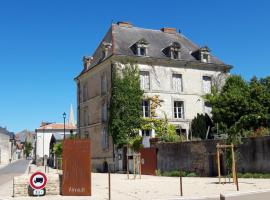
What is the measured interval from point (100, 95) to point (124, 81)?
165 inches

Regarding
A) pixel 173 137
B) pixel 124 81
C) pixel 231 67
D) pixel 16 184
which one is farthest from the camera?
pixel 231 67

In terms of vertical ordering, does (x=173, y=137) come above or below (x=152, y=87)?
below

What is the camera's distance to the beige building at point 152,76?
3281cm

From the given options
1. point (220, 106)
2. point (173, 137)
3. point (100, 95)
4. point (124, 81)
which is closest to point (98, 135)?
point (100, 95)

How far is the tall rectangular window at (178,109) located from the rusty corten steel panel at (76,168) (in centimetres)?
2195

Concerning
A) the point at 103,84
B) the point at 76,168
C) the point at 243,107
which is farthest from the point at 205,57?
the point at 76,168

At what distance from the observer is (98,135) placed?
34812 mm

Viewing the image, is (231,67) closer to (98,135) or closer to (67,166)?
(98,135)

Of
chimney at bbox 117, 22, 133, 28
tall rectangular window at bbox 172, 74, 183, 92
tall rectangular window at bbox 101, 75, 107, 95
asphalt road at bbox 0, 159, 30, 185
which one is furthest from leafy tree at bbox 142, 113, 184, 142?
asphalt road at bbox 0, 159, 30, 185

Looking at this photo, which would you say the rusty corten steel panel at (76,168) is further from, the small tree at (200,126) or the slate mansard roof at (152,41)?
the small tree at (200,126)

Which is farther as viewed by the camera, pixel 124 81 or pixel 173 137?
pixel 124 81

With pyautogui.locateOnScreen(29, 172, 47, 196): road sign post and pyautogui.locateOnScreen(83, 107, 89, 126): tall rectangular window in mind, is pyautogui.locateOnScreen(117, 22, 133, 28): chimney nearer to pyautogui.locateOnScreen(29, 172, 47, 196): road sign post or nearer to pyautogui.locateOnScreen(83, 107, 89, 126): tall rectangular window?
pyautogui.locateOnScreen(83, 107, 89, 126): tall rectangular window

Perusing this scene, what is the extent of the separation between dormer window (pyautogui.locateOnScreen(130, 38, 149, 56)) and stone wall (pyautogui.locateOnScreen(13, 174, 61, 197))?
2167 centimetres

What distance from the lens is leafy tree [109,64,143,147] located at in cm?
3039
